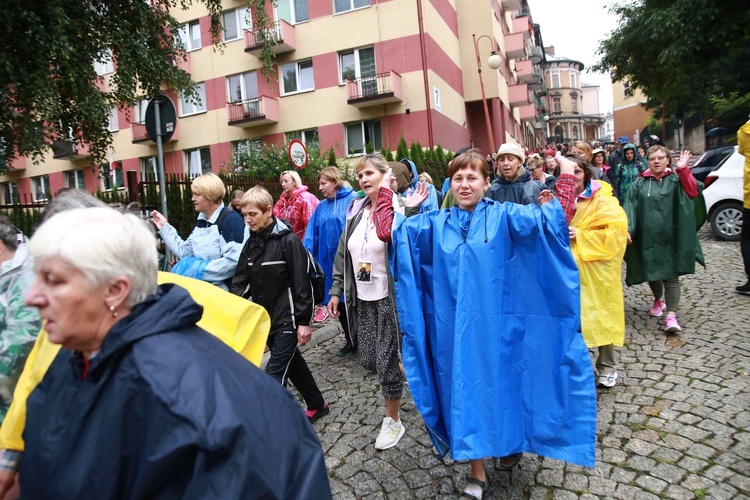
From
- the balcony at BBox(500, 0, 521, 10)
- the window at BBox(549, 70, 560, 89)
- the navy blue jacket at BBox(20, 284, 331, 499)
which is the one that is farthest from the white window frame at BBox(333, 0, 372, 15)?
the window at BBox(549, 70, 560, 89)

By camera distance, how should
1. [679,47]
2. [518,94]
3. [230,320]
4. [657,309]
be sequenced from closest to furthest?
[230,320] → [657,309] → [679,47] → [518,94]

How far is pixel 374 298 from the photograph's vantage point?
366 centimetres

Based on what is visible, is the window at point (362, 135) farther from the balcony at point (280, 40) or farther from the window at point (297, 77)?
the balcony at point (280, 40)

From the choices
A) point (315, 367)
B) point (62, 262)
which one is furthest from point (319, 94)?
point (62, 262)

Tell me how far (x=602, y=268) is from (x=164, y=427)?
3.85m

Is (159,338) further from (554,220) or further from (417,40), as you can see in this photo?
(417,40)

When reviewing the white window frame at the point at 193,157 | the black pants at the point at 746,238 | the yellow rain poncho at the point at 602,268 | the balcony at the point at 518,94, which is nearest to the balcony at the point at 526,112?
the balcony at the point at 518,94

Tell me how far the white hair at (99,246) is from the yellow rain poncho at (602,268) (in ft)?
11.8

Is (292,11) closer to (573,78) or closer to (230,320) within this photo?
(230,320)

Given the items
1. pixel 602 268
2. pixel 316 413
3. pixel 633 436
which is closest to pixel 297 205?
pixel 316 413

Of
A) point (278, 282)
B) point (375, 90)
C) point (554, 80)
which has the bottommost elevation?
point (278, 282)

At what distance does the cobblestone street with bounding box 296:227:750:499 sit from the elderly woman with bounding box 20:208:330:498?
1.81 meters

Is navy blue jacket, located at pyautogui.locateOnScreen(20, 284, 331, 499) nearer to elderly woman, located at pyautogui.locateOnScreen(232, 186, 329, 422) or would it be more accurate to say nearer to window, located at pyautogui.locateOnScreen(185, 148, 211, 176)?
elderly woman, located at pyautogui.locateOnScreen(232, 186, 329, 422)

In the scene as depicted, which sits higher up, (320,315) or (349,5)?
(349,5)
